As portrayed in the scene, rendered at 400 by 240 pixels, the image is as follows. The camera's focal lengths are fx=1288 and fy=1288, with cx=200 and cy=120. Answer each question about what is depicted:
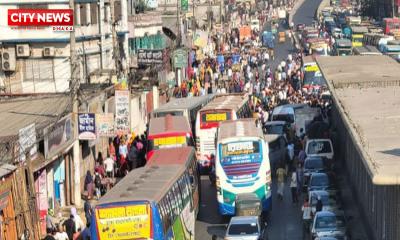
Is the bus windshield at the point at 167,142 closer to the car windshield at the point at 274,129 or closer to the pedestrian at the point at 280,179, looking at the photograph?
the pedestrian at the point at 280,179

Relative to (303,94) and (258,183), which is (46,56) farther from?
(303,94)

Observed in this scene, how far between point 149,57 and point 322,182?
2174cm

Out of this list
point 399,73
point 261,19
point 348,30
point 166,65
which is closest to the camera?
point 399,73

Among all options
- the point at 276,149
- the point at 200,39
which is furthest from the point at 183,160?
the point at 200,39

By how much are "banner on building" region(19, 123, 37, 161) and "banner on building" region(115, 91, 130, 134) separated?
9.60 m

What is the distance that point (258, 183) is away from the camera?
37.9 meters

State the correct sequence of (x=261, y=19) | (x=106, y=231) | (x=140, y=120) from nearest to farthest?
(x=106, y=231) < (x=140, y=120) < (x=261, y=19)

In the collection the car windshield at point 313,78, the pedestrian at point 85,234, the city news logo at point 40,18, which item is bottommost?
the car windshield at point 313,78

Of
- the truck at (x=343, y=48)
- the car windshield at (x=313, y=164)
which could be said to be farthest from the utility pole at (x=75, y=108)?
the truck at (x=343, y=48)

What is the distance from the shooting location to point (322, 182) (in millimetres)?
39375

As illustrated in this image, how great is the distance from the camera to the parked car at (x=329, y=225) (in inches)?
1275

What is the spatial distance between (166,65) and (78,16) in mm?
15809

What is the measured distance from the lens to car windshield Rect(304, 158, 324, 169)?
139 feet

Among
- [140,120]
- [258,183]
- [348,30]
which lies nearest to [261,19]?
[348,30]
